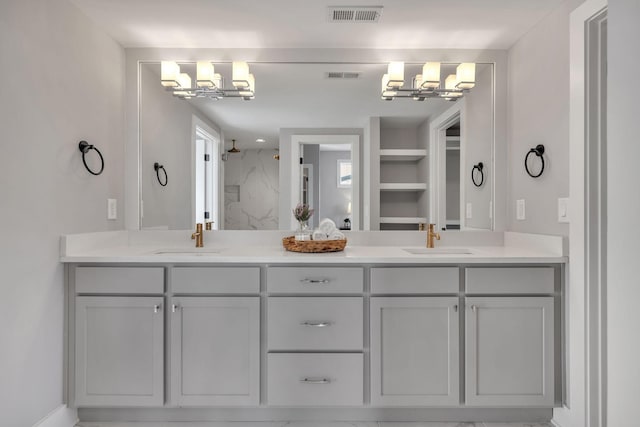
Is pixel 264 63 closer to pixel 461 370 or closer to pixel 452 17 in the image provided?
pixel 452 17

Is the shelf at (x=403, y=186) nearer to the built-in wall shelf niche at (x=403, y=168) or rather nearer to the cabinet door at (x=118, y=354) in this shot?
the built-in wall shelf niche at (x=403, y=168)

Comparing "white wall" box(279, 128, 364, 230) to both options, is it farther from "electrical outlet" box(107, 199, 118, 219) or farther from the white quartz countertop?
"electrical outlet" box(107, 199, 118, 219)

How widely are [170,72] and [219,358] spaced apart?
1.77 metres

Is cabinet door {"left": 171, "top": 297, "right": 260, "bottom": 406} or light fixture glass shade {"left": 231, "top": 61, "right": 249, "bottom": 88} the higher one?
light fixture glass shade {"left": 231, "top": 61, "right": 249, "bottom": 88}

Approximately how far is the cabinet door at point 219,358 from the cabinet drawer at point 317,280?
0.16 m

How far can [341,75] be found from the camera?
250 centimetres

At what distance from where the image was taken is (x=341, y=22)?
2.14m

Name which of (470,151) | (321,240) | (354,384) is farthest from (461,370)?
(470,151)

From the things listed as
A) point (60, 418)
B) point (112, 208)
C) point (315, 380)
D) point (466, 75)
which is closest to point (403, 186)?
point (466, 75)

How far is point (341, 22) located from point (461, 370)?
6.49 feet

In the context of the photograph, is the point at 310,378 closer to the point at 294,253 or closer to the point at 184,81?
the point at 294,253

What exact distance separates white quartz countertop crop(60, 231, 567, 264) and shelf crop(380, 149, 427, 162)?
1.60 ft

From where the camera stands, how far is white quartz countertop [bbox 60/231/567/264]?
6.35 ft

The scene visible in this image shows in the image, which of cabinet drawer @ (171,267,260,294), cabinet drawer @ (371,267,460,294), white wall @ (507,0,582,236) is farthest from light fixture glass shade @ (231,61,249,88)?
white wall @ (507,0,582,236)
